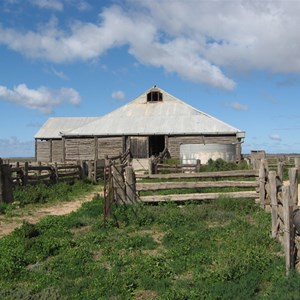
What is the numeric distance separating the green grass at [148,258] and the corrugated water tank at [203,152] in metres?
17.7

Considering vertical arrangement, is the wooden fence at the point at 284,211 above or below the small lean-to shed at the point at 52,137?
below

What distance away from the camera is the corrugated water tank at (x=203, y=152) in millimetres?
28969

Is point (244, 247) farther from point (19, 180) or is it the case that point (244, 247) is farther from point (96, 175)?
point (96, 175)

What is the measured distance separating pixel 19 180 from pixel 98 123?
70.1ft

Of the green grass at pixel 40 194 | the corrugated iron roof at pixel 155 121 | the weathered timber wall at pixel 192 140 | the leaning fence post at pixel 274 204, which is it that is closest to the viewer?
the leaning fence post at pixel 274 204

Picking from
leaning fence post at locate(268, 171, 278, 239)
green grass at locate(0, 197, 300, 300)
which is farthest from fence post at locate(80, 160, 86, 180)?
leaning fence post at locate(268, 171, 278, 239)

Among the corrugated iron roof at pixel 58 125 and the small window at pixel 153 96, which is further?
the corrugated iron roof at pixel 58 125

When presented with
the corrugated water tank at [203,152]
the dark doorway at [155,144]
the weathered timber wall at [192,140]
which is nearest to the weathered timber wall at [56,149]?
the dark doorway at [155,144]

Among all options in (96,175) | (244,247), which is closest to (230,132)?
(96,175)

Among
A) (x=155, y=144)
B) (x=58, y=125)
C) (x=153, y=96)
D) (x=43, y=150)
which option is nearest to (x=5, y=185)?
(x=155, y=144)

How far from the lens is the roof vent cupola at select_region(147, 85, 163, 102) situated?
132ft

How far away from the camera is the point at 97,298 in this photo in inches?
253

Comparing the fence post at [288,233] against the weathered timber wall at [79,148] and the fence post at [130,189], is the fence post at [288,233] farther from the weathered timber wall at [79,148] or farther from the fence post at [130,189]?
the weathered timber wall at [79,148]

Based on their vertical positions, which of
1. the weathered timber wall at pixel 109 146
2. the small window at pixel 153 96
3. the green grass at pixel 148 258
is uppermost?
the small window at pixel 153 96
